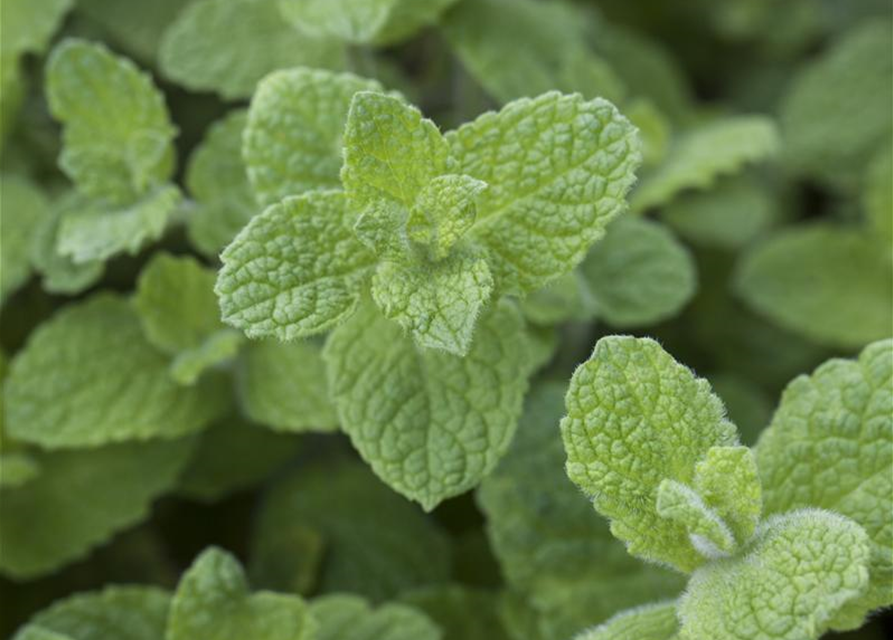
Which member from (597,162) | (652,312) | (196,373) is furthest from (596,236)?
(196,373)

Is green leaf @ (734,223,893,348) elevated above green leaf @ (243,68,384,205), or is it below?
below

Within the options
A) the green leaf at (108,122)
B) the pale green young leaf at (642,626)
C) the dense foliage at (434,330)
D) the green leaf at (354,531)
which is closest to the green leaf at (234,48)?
the dense foliage at (434,330)

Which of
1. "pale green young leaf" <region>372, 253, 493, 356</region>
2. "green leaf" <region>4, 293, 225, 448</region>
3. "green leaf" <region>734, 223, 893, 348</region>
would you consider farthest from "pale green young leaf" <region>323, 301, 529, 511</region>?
"green leaf" <region>734, 223, 893, 348</region>

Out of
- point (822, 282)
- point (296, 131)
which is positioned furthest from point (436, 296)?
point (822, 282)

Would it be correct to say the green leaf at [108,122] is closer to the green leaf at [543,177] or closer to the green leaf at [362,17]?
the green leaf at [362,17]

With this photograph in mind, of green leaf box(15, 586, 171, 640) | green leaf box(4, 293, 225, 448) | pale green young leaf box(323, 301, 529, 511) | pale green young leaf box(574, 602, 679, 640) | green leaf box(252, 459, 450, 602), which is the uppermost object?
pale green young leaf box(323, 301, 529, 511)

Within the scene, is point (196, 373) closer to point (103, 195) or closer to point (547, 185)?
point (103, 195)

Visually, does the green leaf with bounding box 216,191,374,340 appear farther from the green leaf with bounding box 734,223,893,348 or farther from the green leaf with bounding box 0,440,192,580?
the green leaf with bounding box 734,223,893,348
